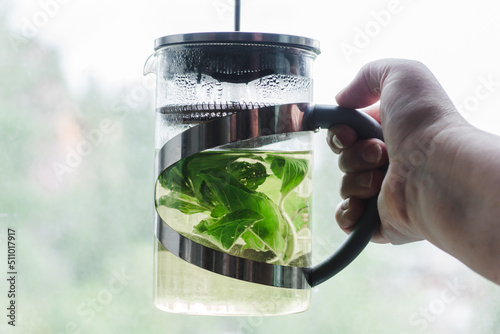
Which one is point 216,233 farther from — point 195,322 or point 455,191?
point 195,322

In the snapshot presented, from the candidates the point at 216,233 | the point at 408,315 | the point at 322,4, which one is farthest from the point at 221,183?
the point at 408,315

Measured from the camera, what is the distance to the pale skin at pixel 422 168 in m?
0.64

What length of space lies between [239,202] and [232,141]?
67 mm

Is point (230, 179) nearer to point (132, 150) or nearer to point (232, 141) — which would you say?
point (232, 141)

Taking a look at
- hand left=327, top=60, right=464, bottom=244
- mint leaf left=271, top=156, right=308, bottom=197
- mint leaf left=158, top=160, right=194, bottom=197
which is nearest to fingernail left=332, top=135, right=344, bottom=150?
hand left=327, top=60, right=464, bottom=244

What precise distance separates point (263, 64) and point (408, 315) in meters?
0.71

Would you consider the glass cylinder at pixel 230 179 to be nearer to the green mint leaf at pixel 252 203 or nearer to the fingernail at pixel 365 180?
the green mint leaf at pixel 252 203

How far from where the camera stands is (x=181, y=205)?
2.38ft

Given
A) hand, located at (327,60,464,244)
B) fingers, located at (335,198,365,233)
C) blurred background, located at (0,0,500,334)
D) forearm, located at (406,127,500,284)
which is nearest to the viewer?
forearm, located at (406,127,500,284)

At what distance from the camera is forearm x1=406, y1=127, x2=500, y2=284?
627 mm

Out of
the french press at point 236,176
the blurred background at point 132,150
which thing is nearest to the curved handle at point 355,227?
the french press at point 236,176

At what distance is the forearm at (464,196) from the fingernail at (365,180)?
10cm

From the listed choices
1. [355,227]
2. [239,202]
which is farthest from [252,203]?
[355,227]

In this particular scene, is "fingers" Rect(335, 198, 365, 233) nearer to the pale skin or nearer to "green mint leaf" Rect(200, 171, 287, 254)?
the pale skin
